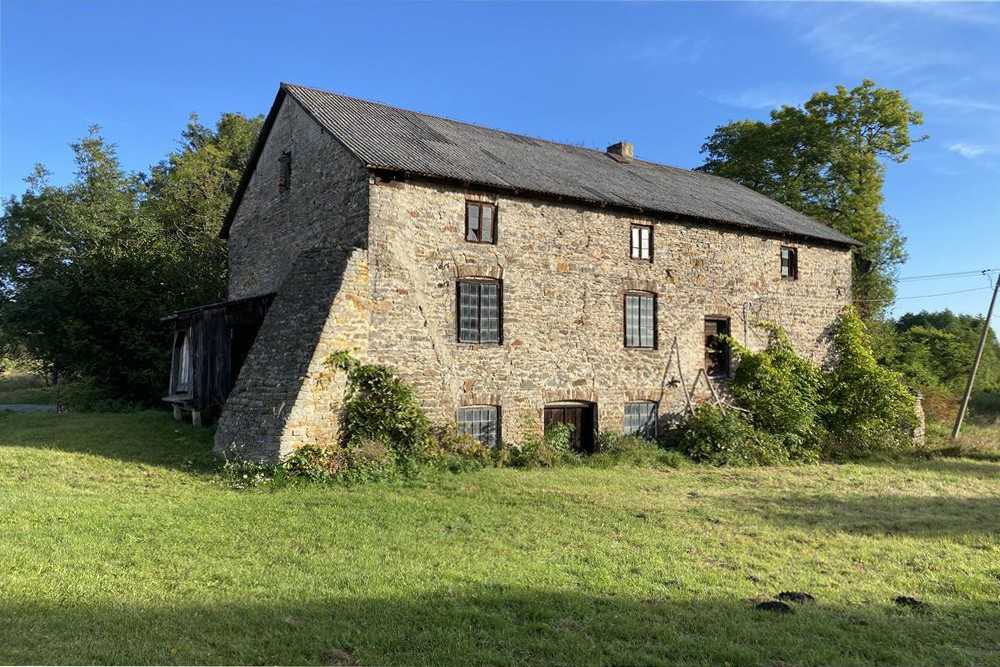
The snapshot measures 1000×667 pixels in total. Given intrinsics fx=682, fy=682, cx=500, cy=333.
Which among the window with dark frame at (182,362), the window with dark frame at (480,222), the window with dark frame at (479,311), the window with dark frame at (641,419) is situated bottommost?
the window with dark frame at (641,419)

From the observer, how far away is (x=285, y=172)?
17.9 m

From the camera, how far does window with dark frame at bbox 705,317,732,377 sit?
63.9ft

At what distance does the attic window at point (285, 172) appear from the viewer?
58.4 feet

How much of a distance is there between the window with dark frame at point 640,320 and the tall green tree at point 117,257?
1485 cm

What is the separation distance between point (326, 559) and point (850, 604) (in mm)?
5428

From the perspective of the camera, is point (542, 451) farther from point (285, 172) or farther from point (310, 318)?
point (285, 172)

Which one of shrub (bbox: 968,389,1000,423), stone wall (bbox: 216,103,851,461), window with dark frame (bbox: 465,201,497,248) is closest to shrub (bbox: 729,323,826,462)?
stone wall (bbox: 216,103,851,461)

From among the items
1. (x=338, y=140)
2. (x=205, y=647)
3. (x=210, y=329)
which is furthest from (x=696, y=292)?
(x=205, y=647)

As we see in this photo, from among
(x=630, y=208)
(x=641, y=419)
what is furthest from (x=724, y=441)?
(x=630, y=208)

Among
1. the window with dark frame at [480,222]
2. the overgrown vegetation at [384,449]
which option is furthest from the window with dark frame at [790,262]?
the window with dark frame at [480,222]

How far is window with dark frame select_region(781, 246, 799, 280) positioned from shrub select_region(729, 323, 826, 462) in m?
2.80

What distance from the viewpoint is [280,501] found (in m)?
10.3

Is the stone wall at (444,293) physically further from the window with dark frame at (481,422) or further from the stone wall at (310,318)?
the window with dark frame at (481,422)

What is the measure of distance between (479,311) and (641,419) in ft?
18.1
